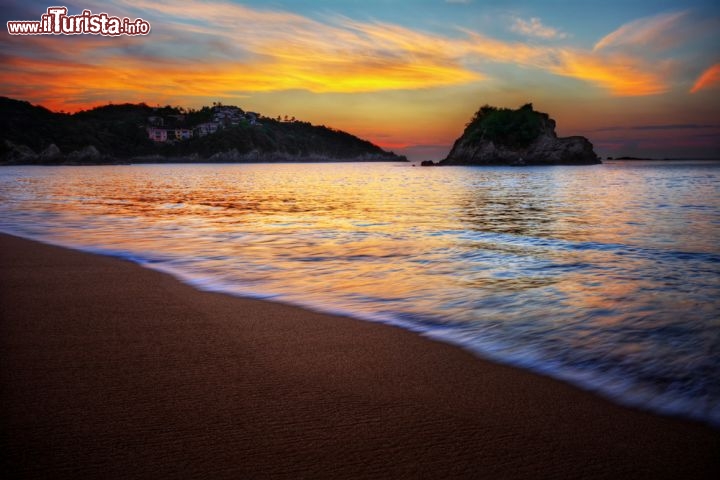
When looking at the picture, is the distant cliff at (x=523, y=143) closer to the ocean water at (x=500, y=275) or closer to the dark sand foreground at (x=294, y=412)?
the ocean water at (x=500, y=275)

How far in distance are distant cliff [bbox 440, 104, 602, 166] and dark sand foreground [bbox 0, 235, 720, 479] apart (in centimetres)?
14361

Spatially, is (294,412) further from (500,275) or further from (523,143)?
(523,143)

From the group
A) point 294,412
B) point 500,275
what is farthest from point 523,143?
point 294,412

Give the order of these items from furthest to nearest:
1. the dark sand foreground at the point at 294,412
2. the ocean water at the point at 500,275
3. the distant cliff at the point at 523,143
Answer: the distant cliff at the point at 523,143 → the ocean water at the point at 500,275 → the dark sand foreground at the point at 294,412

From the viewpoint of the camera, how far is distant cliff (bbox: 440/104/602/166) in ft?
461

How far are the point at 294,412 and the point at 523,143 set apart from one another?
487 ft

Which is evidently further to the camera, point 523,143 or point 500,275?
point 523,143

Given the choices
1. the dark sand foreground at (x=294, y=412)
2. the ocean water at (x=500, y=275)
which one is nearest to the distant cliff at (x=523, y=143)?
the ocean water at (x=500, y=275)

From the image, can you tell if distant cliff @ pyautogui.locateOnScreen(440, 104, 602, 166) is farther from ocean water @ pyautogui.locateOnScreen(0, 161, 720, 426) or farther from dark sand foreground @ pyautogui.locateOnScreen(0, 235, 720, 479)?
dark sand foreground @ pyautogui.locateOnScreen(0, 235, 720, 479)

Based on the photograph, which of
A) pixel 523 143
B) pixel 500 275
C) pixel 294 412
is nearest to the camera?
pixel 294 412

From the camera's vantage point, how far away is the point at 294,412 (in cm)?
296

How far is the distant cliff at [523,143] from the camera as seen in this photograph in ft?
461

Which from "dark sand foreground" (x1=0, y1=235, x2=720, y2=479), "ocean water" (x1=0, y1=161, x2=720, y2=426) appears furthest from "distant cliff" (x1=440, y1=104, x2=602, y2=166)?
"dark sand foreground" (x1=0, y1=235, x2=720, y2=479)

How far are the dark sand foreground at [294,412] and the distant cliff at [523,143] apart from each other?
143607 mm
